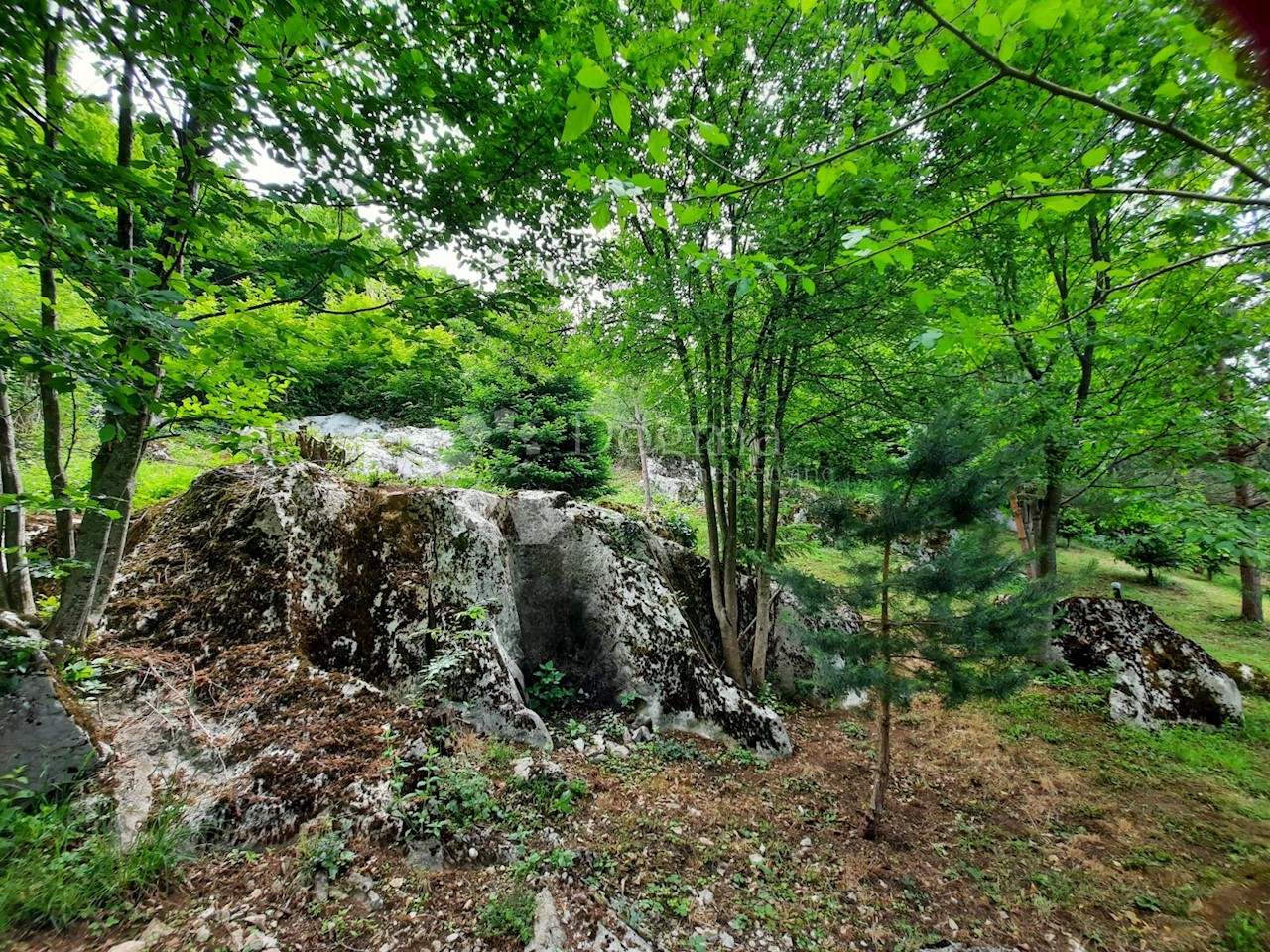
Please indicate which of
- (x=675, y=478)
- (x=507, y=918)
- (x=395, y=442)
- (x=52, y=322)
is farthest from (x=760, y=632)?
(x=675, y=478)

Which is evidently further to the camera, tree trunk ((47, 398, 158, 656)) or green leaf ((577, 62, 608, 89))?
tree trunk ((47, 398, 158, 656))

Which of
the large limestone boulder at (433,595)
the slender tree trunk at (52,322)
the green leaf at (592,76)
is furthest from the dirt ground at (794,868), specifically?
the green leaf at (592,76)

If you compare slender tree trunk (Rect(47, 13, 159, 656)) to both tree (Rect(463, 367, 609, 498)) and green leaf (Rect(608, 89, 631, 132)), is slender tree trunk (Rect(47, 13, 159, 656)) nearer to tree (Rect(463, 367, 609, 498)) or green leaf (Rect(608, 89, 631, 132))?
green leaf (Rect(608, 89, 631, 132))

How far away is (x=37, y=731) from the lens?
2.38 m

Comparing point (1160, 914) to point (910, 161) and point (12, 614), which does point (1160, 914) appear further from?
point (12, 614)

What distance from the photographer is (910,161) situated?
4.13 meters

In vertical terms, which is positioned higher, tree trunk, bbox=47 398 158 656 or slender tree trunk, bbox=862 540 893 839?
tree trunk, bbox=47 398 158 656

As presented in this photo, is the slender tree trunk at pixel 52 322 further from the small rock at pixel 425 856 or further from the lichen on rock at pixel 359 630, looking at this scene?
the small rock at pixel 425 856

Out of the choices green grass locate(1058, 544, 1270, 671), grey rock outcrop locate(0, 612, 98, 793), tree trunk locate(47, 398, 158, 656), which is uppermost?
tree trunk locate(47, 398, 158, 656)

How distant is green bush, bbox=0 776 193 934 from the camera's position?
1909 millimetres

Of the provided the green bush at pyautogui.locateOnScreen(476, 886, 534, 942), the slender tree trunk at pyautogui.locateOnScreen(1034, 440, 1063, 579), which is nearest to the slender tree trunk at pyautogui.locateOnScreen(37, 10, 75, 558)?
the green bush at pyautogui.locateOnScreen(476, 886, 534, 942)

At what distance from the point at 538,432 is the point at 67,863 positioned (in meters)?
7.35

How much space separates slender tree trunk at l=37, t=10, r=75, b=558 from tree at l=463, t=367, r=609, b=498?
5871 millimetres

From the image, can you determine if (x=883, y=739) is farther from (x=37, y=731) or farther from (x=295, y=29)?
(x=295, y=29)
